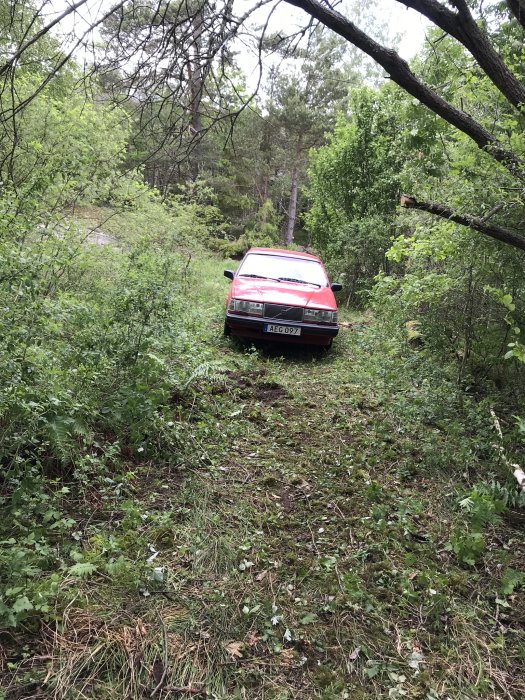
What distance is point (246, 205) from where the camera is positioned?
25.5m

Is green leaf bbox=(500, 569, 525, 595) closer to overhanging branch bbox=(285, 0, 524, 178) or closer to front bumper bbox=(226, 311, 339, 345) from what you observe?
overhanging branch bbox=(285, 0, 524, 178)

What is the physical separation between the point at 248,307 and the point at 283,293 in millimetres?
629

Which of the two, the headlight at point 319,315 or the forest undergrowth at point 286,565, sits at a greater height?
the headlight at point 319,315

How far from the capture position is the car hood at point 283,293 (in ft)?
21.5

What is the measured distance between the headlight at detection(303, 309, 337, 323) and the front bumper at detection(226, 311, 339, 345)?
0.25ft

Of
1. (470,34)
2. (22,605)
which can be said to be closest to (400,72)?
(470,34)

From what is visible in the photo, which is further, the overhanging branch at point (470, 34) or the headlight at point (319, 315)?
the headlight at point (319, 315)

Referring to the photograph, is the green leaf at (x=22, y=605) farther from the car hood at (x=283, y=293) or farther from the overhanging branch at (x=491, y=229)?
the car hood at (x=283, y=293)

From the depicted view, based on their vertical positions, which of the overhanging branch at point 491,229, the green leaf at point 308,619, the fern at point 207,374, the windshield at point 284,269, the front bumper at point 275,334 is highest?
the overhanging branch at point 491,229

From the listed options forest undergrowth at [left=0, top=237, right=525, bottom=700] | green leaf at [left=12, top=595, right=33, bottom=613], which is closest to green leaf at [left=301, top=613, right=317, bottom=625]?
forest undergrowth at [left=0, top=237, right=525, bottom=700]

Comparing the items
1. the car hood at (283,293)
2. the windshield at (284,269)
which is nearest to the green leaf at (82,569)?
the car hood at (283,293)

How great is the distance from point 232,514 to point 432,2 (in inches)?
150

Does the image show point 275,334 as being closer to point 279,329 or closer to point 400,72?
point 279,329

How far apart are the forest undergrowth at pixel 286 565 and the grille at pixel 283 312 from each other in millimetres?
1978
